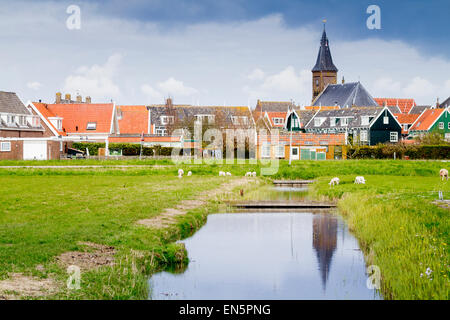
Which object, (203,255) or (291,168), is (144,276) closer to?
(203,255)

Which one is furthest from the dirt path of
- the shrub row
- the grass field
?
the shrub row

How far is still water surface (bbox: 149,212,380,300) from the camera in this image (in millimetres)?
13672

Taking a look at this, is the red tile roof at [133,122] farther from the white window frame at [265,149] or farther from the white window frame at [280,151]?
the white window frame at [280,151]

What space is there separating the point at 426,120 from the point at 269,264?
91567 millimetres

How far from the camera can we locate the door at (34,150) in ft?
225

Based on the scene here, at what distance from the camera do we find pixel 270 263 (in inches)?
661

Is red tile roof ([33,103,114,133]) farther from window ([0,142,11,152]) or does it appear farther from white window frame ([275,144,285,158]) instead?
white window frame ([275,144,285,158])

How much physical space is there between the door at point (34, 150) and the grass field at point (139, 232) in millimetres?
35366

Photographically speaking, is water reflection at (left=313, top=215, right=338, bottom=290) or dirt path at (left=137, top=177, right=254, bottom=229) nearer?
water reflection at (left=313, top=215, right=338, bottom=290)

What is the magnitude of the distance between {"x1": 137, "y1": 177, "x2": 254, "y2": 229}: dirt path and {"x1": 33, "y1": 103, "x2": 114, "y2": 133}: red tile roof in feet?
145

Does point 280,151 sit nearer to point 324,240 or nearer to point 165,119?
point 165,119

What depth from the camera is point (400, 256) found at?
14305mm

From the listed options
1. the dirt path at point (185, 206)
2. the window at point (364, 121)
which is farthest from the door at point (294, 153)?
the dirt path at point (185, 206)

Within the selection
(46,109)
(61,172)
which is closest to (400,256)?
(61,172)
